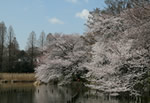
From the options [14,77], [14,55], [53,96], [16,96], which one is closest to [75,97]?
[53,96]

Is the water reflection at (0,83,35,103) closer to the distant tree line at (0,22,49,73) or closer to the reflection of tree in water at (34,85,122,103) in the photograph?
the reflection of tree in water at (34,85,122,103)

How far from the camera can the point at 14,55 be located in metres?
38.0

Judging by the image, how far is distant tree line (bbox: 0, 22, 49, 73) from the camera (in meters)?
36.1

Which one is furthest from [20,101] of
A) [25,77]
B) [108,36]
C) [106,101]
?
[25,77]

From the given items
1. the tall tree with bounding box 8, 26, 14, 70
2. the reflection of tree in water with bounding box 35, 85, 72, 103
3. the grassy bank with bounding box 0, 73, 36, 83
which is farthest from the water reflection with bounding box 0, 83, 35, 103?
the tall tree with bounding box 8, 26, 14, 70

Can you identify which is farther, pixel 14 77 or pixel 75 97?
pixel 14 77

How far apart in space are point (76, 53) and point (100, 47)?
613 cm

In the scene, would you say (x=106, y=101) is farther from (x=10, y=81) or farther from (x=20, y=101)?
(x=10, y=81)

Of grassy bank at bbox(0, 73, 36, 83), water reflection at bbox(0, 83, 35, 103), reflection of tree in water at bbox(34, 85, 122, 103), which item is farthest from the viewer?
grassy bank at bbox(0, 73, 36, 83)

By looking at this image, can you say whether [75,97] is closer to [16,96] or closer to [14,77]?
[16,96]

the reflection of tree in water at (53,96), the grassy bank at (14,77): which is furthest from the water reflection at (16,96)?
the grassy bank at (14,77)

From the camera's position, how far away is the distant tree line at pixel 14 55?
3609 centimetres

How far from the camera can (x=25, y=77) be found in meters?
28.3

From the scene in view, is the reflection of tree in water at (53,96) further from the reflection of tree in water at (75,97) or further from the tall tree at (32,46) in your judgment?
the tall tree at (32,46)
